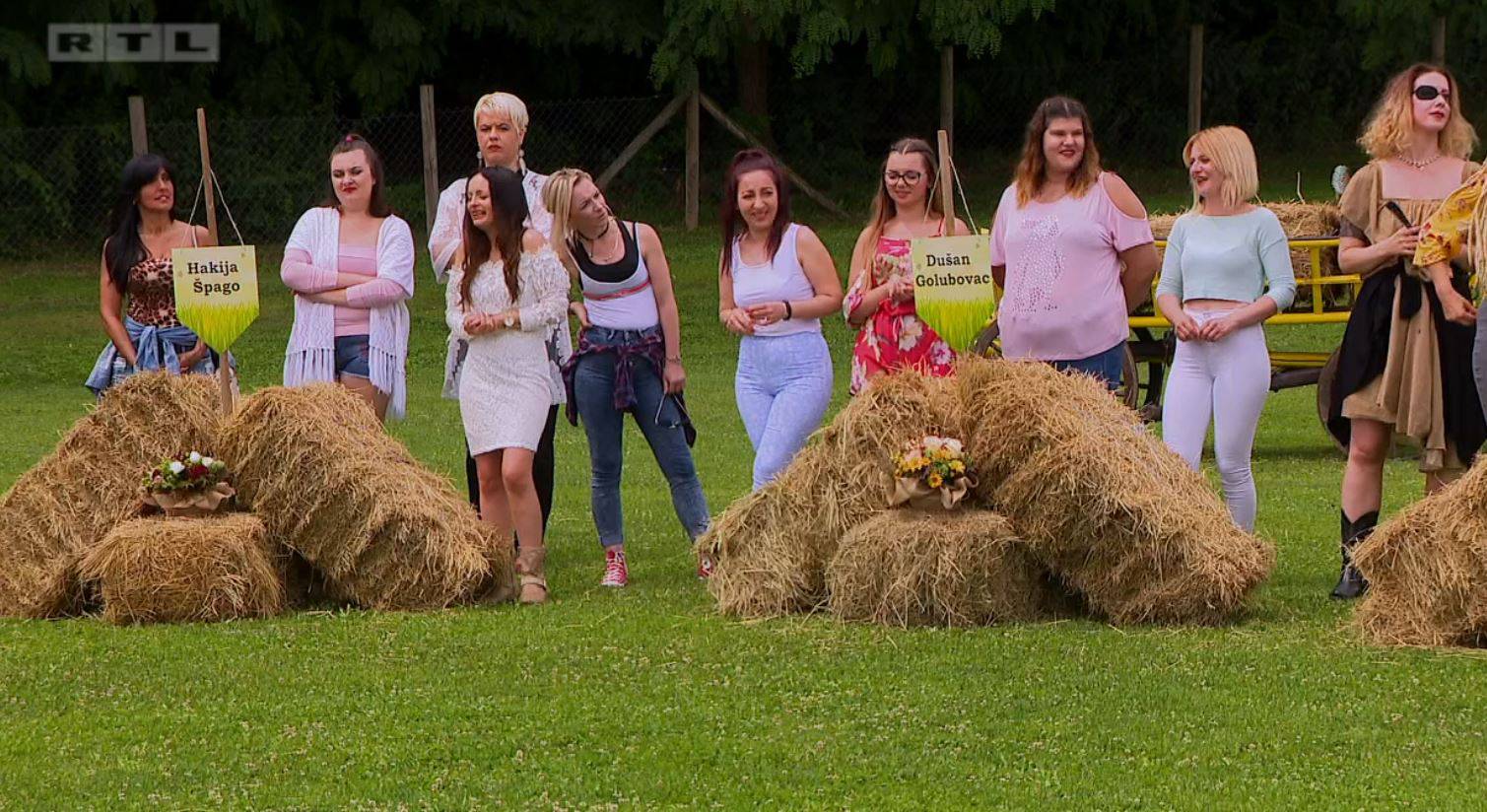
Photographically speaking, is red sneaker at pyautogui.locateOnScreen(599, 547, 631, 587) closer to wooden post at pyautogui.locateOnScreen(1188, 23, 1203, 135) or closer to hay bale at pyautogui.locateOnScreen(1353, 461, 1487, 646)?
hay bale at pyautogui.locateOnScreen(1353, 461, 1487, 646)

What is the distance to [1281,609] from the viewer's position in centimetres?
738

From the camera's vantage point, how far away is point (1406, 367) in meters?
7.56

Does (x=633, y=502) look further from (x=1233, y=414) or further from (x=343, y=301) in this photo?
(x=1233, y=414)

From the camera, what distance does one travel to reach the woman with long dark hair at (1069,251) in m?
7.52

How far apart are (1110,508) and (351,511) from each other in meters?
2.79

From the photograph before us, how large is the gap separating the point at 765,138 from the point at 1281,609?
1832cm

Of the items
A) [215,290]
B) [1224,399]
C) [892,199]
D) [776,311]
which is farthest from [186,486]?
[1224,399]

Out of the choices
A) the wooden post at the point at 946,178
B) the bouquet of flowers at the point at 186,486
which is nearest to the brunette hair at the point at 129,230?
the bouquet of flowers at the point at 186,486

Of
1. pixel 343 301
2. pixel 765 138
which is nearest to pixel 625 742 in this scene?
pixel 343 301

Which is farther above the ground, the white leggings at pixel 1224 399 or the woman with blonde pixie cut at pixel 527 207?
the woman with blonde pixie cut at pixel 527 207

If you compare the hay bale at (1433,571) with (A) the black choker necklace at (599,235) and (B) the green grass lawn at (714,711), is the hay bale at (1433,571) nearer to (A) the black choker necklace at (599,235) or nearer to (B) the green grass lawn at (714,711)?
(B) the green grass lawn at (714,711)

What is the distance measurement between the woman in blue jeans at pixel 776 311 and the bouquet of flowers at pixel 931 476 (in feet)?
3.21

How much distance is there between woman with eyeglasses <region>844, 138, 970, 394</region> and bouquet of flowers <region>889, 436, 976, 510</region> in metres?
0.74

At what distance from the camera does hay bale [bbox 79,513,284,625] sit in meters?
7.56
